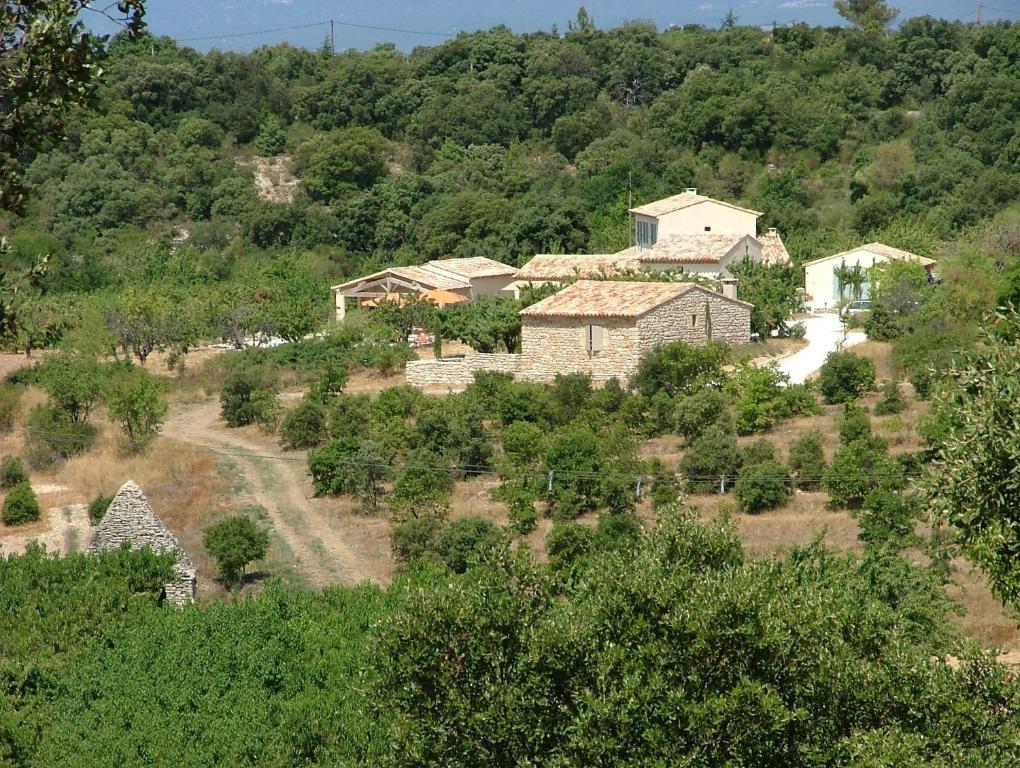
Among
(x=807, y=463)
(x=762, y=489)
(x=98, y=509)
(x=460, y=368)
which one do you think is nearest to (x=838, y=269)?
(x=460, y=368)

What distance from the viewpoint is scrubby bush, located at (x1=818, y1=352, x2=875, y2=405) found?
2980 cm

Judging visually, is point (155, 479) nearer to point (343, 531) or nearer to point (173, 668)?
point (343, 531)

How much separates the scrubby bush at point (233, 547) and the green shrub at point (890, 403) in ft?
42.5

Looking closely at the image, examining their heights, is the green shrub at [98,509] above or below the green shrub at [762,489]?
below

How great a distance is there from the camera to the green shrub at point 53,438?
31.0 metres

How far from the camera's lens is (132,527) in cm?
2031

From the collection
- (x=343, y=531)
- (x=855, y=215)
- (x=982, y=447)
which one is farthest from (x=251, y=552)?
(x=855, y=215)

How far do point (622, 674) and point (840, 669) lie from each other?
1.64 metres

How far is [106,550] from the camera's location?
1930cm

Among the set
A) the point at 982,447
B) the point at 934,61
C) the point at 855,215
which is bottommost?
the point at 982,447

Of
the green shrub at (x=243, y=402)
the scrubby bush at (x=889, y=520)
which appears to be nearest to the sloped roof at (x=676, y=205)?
the green shrub at (x=243, y=402)

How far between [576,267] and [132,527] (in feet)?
85.3

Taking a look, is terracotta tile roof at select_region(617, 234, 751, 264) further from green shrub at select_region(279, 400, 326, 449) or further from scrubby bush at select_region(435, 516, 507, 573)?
scrubby bush at select_region(435, 516, 507, 573)

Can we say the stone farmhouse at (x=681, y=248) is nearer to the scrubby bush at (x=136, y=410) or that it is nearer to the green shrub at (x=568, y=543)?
the scrubby bush at (x=136, y=410)
